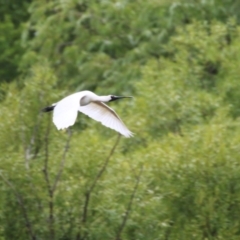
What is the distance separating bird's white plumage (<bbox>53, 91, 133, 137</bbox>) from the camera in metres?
11.8

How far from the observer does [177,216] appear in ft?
48.8

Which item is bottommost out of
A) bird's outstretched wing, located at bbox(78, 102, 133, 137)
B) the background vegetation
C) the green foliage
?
the green foliage

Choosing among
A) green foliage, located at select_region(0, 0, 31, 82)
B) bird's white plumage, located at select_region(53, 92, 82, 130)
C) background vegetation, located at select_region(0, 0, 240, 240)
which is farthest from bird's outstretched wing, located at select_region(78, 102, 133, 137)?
green foliage, located at select_region(0, 0, 31, 82)

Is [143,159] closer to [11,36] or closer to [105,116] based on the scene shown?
[105,116]

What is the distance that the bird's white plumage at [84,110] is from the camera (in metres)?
11.8

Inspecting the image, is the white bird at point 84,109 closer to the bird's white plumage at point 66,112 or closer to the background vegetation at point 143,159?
the bird's white plumage at point 66,112

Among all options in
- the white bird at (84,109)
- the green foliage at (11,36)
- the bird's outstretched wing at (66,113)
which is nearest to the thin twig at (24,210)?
the white bird at (84,109)

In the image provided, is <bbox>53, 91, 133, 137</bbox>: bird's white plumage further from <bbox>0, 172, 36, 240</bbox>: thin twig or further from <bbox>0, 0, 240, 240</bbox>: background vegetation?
<bbox>0, 172, 36, 240</bbox>: thin twig

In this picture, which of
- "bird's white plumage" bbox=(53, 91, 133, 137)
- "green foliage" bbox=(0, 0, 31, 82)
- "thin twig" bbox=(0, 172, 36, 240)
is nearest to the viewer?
"bird's white plumage" bbox=(53, 91, 133, 137)

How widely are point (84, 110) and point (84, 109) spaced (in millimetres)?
33

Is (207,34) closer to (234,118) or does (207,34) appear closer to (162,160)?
(234,118)

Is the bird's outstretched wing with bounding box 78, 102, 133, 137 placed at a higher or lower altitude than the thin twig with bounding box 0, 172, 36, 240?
higher

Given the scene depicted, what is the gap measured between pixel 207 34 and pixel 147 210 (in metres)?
6.66

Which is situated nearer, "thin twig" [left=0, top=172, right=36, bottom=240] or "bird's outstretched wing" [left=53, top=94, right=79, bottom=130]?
"bird's outstretched wing" [left=53, top=94, right=79, bottom=130]
